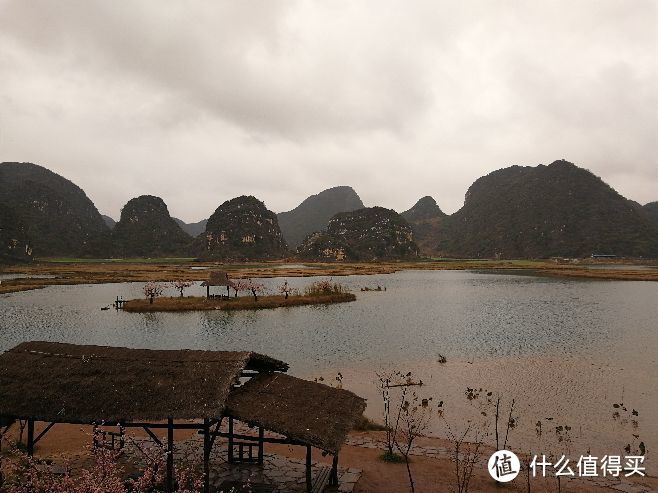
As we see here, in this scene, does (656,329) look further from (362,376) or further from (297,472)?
(297,472)

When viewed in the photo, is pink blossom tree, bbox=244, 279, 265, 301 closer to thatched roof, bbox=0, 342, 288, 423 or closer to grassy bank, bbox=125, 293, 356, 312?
grassy bank, bbox=125, 293, 356, 312

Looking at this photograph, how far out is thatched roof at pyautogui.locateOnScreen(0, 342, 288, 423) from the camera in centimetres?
1047

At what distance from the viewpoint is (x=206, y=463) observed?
1042 centimetres

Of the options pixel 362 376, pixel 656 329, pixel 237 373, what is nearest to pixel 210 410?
pixel 237 373

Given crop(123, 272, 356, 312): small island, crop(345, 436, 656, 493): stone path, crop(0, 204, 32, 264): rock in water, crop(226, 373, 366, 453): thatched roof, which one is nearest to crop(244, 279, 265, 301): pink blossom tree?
crop(123, 272, 356, 312): small island

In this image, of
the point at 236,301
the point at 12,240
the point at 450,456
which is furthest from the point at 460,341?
the point at 12,240

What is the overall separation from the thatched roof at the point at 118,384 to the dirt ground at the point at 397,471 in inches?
44.9

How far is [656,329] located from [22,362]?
43.0 m

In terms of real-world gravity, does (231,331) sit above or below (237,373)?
below

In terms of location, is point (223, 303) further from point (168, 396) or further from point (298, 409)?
point (298, 409)

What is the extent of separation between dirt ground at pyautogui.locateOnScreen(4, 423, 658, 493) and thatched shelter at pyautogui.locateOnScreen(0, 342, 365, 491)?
1265mm

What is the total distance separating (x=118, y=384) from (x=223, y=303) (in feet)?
128


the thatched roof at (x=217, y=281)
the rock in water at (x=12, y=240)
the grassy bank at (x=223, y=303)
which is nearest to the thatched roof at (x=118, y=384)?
the grassy bank at (x=223, y=303)

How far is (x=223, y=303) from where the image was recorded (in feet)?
162
